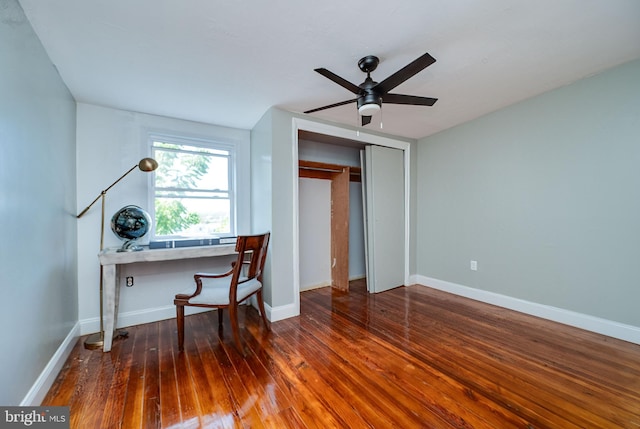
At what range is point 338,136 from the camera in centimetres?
330

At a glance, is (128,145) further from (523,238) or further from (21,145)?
(523,238)

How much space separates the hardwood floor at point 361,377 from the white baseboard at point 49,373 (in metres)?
0.06

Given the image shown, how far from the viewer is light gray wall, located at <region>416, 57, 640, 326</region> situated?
222 centimetres

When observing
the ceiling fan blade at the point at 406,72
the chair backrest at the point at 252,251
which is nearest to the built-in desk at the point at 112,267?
the chair backrest at the point at 252,251

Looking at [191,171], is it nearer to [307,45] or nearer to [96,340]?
[96,340]

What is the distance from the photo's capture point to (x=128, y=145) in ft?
8.93

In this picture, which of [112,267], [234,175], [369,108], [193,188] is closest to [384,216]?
[369,108]

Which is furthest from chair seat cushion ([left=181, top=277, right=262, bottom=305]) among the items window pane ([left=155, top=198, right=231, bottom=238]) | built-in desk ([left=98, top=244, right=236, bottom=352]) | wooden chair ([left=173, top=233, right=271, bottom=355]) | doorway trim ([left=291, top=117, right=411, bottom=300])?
window pane ([left=155, top=198, right=231, bottom=238])

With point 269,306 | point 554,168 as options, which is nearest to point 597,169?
point 554,168

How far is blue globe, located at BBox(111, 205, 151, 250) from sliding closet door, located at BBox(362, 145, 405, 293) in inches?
112

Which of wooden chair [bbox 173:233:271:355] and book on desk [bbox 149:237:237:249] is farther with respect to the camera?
book on desk [bbox 149:237:237:249]

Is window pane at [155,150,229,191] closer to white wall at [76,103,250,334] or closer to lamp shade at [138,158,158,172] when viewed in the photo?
white wall at [76,103,250,334]

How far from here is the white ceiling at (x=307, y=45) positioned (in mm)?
1504

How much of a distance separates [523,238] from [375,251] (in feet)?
5.84
